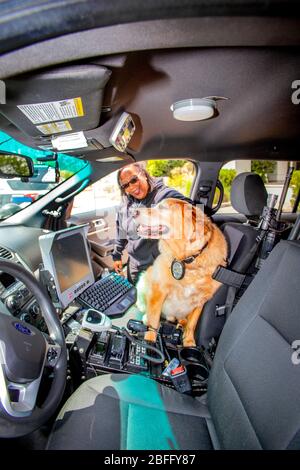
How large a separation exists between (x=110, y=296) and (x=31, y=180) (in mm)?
1355

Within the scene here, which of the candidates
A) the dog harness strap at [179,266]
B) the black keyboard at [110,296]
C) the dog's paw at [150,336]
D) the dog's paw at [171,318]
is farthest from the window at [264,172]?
the dog's paw at [150,336]

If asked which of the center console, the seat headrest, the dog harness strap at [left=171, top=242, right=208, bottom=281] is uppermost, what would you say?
the seat headrest

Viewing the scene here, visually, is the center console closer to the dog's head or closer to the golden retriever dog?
the golden retriever dog

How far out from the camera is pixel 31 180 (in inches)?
99.3

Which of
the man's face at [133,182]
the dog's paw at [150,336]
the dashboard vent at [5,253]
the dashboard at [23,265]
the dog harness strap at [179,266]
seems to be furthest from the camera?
the man's face at [133,182]

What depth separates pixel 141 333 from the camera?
1907 mm

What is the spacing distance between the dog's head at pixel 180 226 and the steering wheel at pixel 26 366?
1.55m

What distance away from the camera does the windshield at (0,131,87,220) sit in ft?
7.31

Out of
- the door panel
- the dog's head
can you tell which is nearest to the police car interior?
the dog's head

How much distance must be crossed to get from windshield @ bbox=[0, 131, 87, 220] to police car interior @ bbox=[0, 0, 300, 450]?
22mm

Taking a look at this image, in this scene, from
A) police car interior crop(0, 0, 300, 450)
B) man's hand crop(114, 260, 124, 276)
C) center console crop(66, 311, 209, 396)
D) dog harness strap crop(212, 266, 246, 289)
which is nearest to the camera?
police car interior crop(0, 0, 300, 450)

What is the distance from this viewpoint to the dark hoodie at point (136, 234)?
3168 mm

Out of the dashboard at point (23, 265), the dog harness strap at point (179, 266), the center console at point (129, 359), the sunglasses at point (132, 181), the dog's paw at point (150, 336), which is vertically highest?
the sunglasses at point (132, 181)

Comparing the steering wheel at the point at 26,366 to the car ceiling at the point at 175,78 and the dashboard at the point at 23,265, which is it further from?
the car ceiling at the point at 175,78
